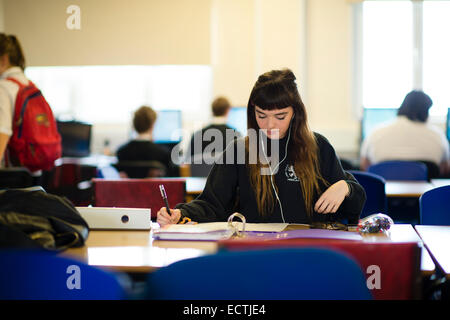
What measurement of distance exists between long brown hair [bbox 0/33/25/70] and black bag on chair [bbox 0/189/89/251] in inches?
52.0

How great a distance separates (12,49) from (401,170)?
2.54m

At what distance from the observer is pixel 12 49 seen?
286cm

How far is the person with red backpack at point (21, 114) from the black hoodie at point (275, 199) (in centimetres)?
103

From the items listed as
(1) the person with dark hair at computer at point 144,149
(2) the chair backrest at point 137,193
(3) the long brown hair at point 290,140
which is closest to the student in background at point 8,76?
(2) the chair backrest at point 137,193

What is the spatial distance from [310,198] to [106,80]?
17.1 feet

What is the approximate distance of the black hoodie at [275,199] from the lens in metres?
2.22

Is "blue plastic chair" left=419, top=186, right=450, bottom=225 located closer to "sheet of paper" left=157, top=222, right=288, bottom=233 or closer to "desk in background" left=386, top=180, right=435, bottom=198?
"desk in background" left=386, top=180, right=435, bottom=198

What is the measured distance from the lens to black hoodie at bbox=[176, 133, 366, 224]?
2.22 m

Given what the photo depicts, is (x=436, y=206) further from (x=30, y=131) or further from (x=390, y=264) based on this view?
(x=30, y=131)

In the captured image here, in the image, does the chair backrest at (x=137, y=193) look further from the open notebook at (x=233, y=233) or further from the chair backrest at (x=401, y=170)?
the chair backrest at (x=401, y=170)

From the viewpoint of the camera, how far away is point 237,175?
2.31 meters

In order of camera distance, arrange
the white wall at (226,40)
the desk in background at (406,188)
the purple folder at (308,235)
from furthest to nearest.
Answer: the white wall at (226,40) → the desk in background at (406,188) → the purple folder at (308,235)

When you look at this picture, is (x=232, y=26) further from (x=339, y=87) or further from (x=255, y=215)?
(x=255, y=215)

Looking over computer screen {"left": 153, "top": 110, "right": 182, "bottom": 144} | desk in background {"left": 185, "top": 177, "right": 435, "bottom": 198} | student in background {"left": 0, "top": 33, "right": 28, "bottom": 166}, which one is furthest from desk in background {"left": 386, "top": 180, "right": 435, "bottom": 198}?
computer screen {"left": 153, "top": 110, "right": 182, "bottom": 144}
